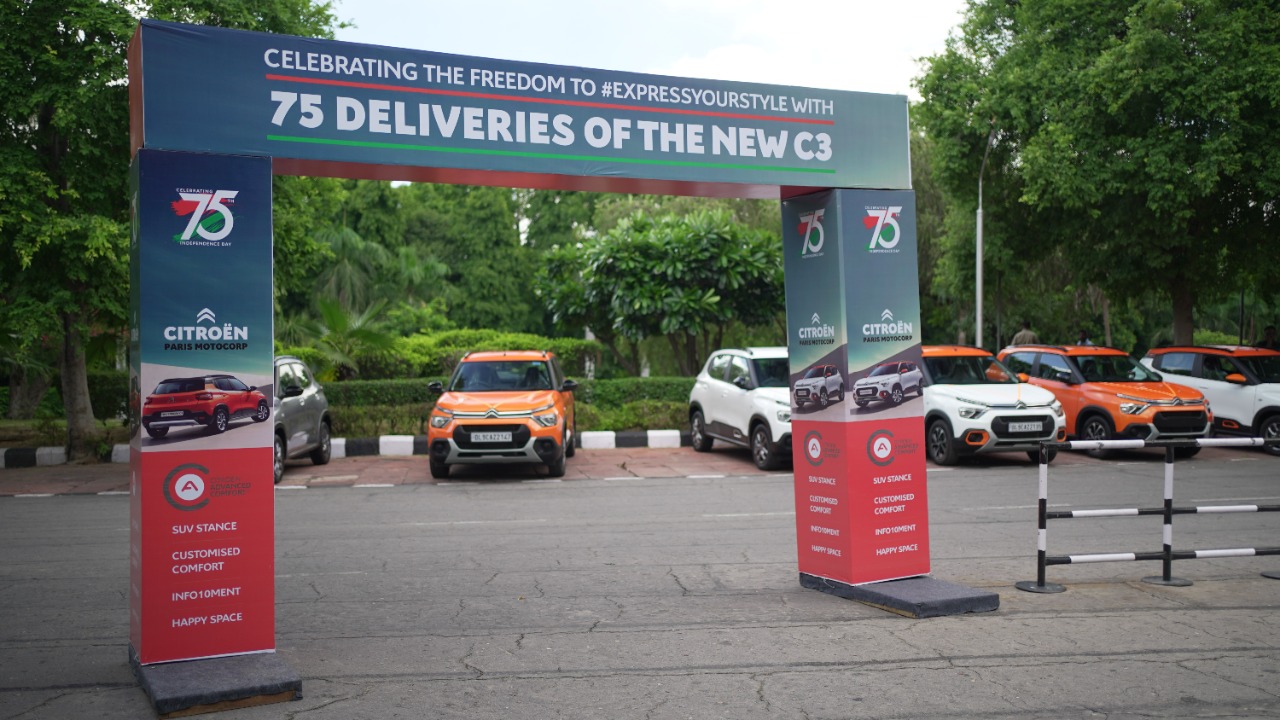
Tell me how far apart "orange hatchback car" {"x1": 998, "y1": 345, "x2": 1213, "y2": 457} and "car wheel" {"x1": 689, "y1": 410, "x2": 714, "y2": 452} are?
580 cm

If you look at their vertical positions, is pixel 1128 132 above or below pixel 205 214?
above

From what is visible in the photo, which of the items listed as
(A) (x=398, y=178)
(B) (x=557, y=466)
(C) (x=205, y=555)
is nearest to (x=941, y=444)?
(B) (x=557, y=466)

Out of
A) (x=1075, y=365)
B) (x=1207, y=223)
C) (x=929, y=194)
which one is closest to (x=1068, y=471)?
(x=1075, y=365)

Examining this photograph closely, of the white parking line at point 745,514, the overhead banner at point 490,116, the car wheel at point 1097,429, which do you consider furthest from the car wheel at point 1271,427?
the overhead banner at point 490,116

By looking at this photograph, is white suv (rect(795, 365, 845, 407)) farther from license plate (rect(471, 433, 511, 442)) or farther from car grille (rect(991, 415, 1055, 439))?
car grille (rect(991, 415, 1055, 439))

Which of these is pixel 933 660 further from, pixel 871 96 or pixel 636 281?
pixel 636 281

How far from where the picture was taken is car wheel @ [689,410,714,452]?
18188 mm

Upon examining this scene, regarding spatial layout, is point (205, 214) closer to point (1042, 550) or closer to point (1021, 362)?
point (1042, 550)

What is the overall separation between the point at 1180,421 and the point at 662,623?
12673 millimetres

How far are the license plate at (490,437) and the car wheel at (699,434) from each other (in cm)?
456

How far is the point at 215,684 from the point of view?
218 inches

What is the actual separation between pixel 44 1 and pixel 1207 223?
21.8 metres

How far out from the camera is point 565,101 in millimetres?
6930

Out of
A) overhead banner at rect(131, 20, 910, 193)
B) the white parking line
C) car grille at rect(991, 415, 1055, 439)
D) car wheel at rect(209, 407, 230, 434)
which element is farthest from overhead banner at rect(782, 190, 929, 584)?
car grille at rect(991, 415, 1055, 439)
